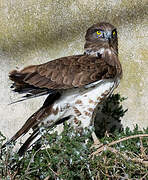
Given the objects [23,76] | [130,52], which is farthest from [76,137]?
[130,52]

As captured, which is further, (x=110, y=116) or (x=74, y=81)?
(x=110, y=116)

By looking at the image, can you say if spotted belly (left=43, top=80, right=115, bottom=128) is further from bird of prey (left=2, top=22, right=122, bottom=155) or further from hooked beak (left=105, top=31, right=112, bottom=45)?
hooked beak (left=105, top=31, right=112, bottom=45)

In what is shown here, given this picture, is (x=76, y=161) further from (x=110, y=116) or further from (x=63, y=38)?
(x=63, y=38)

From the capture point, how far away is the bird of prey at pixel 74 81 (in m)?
1.51

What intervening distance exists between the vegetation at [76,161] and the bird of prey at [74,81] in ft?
0.52

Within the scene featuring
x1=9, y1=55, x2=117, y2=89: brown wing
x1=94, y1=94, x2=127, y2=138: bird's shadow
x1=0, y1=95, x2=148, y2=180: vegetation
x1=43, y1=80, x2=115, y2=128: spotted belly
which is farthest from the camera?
x1=94, y1=94, x2=127, y2=138: bird's shadow

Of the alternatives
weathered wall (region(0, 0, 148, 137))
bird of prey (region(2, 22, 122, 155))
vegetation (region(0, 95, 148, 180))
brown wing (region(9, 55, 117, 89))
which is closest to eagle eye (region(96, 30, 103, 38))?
bird of prey (region(2, 22, 122, 155))

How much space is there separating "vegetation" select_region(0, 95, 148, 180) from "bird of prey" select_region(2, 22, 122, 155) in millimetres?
158

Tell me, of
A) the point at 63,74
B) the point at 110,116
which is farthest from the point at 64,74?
the point at 110,116

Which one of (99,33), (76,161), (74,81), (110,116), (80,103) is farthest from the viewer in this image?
(110,116)

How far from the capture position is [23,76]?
4.97ft

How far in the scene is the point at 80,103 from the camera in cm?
163

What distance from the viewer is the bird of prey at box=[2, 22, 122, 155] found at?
151 centimetres

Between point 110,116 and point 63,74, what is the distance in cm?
62
